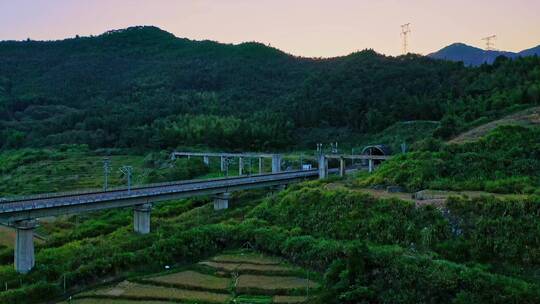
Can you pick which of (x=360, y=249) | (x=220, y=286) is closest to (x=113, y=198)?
(x=220, y=286)

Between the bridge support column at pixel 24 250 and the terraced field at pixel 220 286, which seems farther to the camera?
the bridge support column at pixel 24 250

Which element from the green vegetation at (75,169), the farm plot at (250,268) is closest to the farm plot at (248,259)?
the farm plot at (250,268)

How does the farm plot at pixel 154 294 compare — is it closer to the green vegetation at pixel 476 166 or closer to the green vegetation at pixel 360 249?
the green vegetation at pixel 360 249

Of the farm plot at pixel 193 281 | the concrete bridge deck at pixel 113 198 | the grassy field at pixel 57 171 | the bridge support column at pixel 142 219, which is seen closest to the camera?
the farm plot at pixel 193 281

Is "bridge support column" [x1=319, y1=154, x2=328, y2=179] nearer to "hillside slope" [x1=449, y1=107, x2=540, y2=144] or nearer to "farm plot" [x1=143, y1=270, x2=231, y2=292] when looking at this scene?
"hillside slope" [x1=449, y1=107, x2=540, y2=144]

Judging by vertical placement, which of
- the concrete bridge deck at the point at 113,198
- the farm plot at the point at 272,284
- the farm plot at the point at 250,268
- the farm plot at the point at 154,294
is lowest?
the farm plot at the point at 154,294

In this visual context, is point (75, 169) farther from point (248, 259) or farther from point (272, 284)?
point (272, 284)

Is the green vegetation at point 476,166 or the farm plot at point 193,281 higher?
the green vegetation at point 476,166
